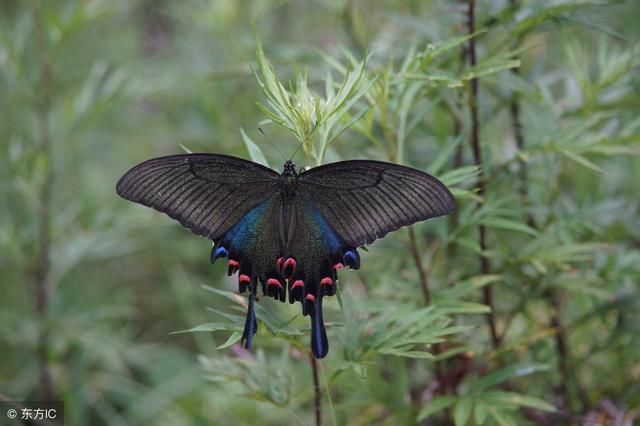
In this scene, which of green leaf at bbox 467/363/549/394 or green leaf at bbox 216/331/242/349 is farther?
green leaf at bbox 467/363/549/394

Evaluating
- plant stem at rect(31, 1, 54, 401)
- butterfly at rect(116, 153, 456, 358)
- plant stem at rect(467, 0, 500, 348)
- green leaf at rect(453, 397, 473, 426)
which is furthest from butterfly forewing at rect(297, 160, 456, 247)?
plant stem at rect(31, 1, 54, 401)

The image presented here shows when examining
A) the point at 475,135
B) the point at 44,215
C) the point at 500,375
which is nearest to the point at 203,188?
the point at 475,135

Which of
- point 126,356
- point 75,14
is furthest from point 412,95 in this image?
point 126,356

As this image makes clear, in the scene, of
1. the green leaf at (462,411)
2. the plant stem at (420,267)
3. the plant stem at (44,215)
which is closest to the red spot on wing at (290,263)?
the plant stem at (420,267)

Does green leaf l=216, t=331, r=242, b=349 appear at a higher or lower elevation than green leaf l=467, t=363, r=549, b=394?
higher

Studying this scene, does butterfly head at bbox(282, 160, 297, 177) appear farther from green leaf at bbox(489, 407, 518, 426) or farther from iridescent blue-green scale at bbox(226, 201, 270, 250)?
green leaf at bbox(489, 407, 518, 426)

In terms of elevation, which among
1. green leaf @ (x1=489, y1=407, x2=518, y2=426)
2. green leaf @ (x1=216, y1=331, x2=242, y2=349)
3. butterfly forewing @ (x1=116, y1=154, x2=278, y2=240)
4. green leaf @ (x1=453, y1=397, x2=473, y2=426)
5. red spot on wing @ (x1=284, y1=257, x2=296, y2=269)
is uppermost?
butterfly forewing @ (x1=116, y1=154, x2=278, y2=240)

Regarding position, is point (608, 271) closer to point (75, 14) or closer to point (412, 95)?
point (412, 95)
